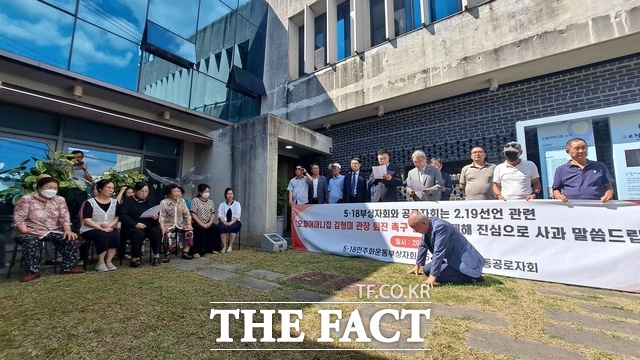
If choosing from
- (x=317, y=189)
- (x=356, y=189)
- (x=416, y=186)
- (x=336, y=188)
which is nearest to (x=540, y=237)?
(x=416, y=186)

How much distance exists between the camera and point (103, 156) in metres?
6.27

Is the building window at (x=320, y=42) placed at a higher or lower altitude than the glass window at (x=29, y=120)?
higher

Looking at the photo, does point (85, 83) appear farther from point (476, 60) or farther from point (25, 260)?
point (476, 60)

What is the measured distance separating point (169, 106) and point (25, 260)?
4.61 m

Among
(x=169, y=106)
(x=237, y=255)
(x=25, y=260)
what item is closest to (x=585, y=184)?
(x=237, y=255)

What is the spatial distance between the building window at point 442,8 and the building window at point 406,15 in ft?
1.02

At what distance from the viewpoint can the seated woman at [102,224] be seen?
12.2 feet

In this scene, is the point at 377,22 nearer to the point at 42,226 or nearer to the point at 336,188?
the point at 336,188

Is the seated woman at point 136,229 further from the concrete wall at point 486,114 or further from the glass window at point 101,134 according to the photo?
the concrete wall at point 486,114

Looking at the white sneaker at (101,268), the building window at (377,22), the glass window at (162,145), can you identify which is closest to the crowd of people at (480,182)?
the white sneaker at (101,268)

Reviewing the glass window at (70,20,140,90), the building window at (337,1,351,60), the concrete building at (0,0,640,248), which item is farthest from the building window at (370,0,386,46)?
the glass window at (70,20,140,90)

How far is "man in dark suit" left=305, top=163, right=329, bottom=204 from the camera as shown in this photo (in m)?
5.76

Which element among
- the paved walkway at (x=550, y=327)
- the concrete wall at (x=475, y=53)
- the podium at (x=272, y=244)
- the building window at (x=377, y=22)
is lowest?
the paved walkway at (x=550, y=327)

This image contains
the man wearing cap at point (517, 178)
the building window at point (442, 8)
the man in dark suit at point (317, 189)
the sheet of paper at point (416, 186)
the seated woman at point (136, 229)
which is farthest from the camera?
the building window at point (442, 8)
